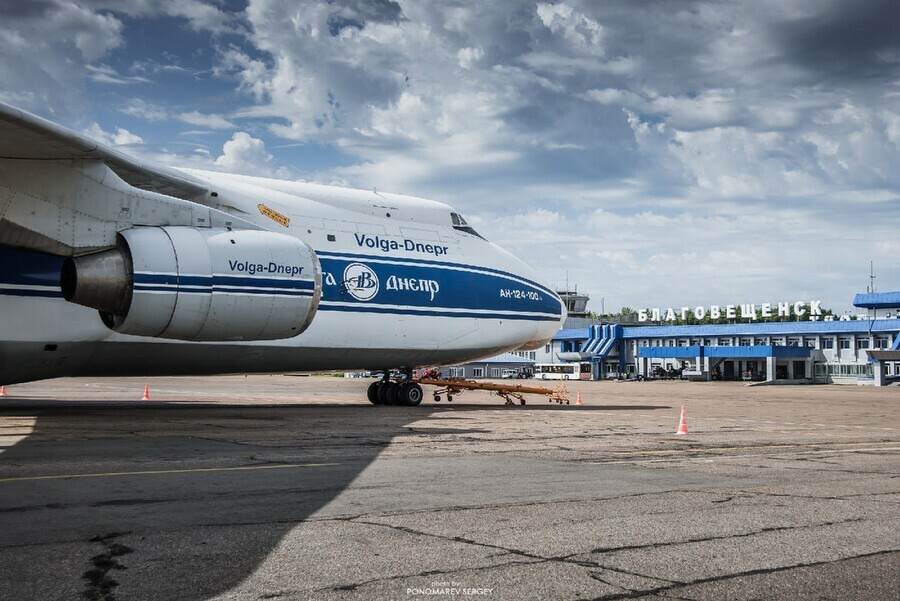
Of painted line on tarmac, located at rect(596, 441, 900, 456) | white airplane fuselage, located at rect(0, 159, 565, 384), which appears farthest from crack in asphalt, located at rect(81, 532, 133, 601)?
painted line on tarmac, located at rect(596, 441, 900, 456)

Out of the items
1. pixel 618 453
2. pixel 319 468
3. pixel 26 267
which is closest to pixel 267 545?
pixel 319 468

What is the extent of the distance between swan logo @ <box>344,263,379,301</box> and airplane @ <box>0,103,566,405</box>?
0.04 metres

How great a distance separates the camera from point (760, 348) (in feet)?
259

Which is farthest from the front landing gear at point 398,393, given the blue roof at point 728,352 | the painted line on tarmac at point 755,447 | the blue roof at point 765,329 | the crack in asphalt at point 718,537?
the blue roof at point 728,352

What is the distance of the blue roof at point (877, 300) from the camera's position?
249 ft

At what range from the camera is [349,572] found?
18.7 ft

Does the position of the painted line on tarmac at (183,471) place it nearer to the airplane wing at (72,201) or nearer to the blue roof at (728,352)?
the airplane wing at (72,201)

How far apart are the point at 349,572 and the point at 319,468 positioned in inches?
204

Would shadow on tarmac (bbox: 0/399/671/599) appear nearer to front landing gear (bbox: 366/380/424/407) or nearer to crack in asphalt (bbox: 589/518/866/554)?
crack in asphalt (bbox: 589/518/866/554)

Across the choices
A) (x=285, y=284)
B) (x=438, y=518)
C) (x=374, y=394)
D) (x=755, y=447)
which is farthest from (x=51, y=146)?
(x=374, y=394)

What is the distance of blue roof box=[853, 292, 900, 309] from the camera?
75.9 m

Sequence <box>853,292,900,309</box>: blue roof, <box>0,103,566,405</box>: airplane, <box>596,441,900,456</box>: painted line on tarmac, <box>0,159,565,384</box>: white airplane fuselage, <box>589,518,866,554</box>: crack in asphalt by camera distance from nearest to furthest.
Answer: <box>589,518,866,554</box>: crack in asphalt → <box>596,441,900,456</box>: painted line on tarmac → <box>0,103,566,405</box>: airplane → <box>0,159,565,384</box>: white airplane fuselage → <box>853,292,900,309</box>: blue roof

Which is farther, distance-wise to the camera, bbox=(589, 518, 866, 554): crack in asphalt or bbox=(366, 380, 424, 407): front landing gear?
bbox=(366, 380, 424, 407): front landing gear

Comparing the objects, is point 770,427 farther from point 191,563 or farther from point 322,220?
point 191,563
